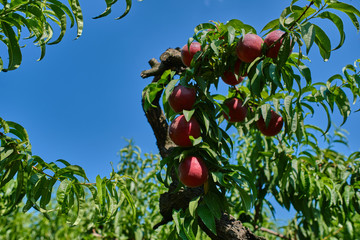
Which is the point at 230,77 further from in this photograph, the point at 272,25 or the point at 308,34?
the point at 308,34

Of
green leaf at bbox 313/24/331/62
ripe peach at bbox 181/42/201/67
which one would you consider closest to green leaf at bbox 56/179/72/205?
ripe peach at bbox 181/42/201/67

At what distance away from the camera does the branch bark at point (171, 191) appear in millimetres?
1279

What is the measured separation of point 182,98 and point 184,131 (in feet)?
0.36

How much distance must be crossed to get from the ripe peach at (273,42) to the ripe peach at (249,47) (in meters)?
0.02

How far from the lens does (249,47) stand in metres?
1.04

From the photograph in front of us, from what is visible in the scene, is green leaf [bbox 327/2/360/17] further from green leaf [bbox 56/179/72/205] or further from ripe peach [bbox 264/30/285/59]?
green leaf [bbox 56/179/72/205]

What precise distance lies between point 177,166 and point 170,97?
0.76ft

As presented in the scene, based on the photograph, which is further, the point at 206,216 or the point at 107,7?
the point at 206,216

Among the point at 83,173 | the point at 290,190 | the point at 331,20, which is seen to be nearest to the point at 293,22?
the point at 331,20

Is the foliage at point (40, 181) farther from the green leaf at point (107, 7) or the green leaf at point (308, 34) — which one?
the green leaf at point (308, 34)

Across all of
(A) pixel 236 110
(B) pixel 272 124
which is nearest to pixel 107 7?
(A) pixel 236 110

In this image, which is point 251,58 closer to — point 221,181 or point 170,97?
point 170,97

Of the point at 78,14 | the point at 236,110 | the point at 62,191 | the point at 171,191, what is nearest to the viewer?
the point at 78,14

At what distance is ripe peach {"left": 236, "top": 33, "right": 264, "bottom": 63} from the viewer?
104cm
